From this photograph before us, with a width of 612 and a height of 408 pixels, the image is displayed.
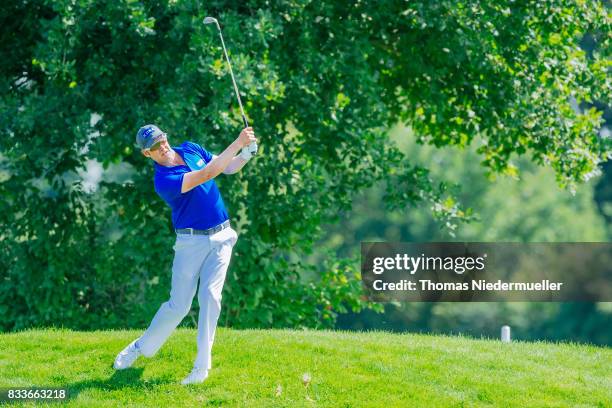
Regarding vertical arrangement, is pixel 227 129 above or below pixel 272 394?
above

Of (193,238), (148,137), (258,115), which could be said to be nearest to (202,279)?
(193,238)

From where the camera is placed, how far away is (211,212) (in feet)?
24.7

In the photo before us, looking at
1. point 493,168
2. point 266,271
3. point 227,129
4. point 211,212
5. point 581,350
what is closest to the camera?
point 211,212

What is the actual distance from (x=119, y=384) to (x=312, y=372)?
1698 millimetres

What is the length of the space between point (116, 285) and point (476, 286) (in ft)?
25.3

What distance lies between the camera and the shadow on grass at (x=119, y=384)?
304 inches

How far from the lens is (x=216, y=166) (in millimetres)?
7012

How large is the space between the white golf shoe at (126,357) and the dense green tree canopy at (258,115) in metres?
3.80

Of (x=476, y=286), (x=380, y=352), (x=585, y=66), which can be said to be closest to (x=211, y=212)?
(x=380, y=352)

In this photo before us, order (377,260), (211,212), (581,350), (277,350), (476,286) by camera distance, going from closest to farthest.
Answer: (211,212) < (277,350) < (581,350) < (377,260) < (476,286)

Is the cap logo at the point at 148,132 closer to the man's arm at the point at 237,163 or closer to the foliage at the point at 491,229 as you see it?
the man's arm at the point at 237,163

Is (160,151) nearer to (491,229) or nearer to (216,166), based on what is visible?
(216,166)

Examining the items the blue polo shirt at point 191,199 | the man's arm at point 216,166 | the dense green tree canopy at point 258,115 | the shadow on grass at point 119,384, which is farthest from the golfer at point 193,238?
the dense green tree canopy at point 258,115

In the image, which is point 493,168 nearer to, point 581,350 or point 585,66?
point 585,66
